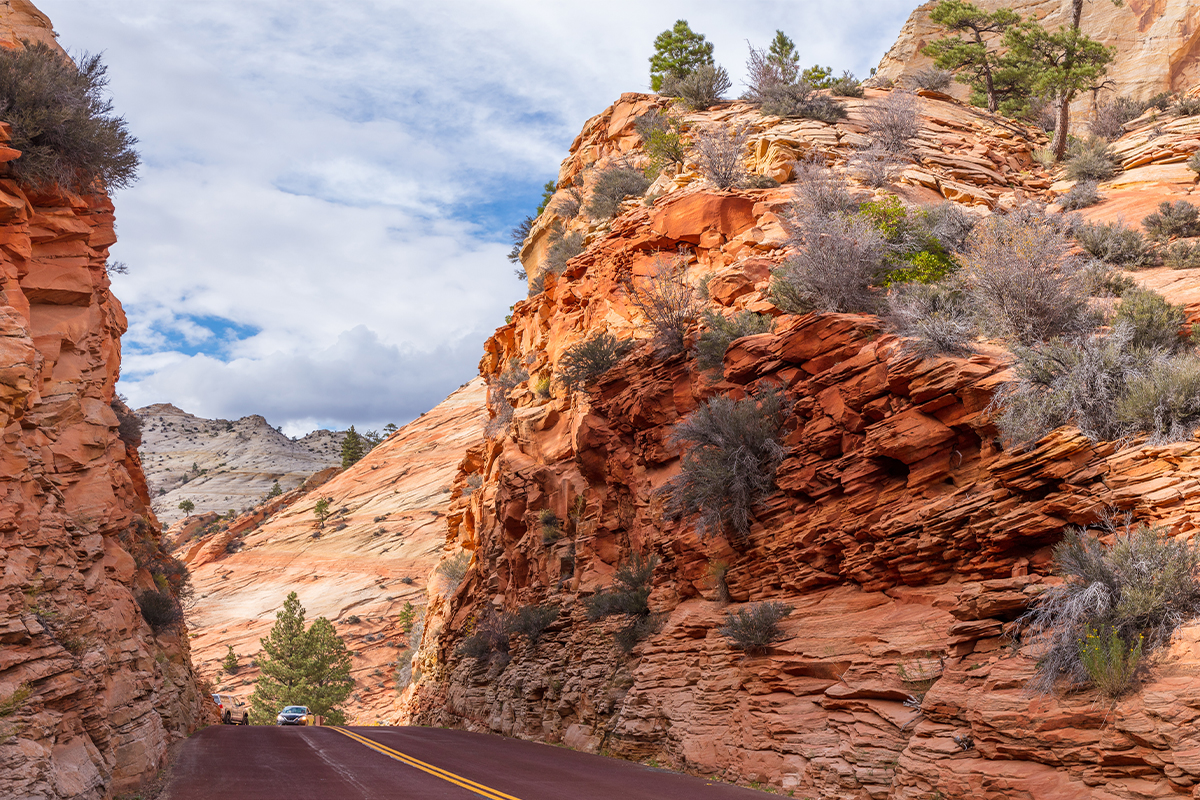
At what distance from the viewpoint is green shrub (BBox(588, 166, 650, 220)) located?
27.1 meters

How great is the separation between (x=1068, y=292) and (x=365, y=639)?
4779 cm

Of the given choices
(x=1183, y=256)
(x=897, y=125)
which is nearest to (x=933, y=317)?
(x=1183, y=256)

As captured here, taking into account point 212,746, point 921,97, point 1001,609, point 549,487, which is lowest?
point 212,746

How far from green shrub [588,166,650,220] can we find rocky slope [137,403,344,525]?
261 ft

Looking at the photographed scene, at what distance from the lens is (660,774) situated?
1240cm

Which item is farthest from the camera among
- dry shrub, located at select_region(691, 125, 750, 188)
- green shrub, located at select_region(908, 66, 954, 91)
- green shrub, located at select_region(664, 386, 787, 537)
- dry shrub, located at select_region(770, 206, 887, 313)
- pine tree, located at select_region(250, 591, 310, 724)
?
pine tree, located at select_region(250, 591, 310, 724)

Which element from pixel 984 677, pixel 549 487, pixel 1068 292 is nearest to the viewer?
pixel 984 677

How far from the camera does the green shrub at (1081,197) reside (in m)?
18.8

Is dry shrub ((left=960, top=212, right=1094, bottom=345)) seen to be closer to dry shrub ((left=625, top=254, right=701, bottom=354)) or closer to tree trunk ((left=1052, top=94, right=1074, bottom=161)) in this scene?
dry shrub ((left=625, top=254, right=701, bottom=354))

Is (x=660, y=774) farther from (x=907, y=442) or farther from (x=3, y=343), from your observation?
(x=3, y=343)

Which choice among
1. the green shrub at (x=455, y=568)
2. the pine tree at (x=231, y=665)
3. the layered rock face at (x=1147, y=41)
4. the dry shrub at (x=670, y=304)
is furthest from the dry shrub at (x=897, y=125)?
the pine tree at (x=231, y=665)

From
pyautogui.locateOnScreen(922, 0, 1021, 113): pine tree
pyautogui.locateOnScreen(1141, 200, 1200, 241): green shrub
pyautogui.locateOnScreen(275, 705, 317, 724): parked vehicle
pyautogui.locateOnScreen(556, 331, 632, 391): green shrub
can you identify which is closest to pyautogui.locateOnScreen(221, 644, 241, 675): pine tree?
pyautogui.locateOnScreen(275, 705, 317, 724): parked vehicle

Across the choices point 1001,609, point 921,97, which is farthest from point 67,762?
point 921,97

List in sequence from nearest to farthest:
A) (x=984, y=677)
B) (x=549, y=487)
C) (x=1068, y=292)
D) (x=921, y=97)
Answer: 1. (x=984, y=677)
2. (x=1068, y=292)
3. (x=549, y=487)
4. (x=921, y=97)
